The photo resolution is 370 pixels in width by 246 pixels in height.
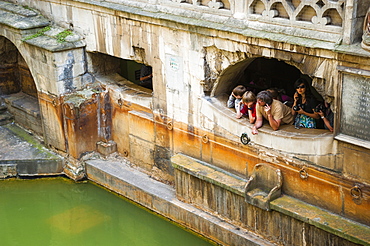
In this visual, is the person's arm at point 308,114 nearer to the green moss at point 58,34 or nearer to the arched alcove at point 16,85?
the green moss at point 58,34

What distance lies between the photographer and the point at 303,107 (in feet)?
25.8

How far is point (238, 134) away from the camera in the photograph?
8289 mm

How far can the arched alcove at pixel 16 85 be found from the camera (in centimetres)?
1201

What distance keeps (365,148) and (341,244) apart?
1146 millimetres

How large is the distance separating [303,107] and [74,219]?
13.4ft

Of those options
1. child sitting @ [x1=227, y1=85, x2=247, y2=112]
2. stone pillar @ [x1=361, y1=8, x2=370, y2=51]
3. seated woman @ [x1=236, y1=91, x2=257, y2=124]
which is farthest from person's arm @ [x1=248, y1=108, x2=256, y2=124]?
stone pillar @ [x1=361, y1=8, x2=370, y2=51]

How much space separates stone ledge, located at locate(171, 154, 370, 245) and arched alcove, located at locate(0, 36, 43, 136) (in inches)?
162

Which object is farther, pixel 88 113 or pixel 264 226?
pixel 88 113

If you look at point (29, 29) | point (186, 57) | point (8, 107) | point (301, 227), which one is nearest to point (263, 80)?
point (186, 57)

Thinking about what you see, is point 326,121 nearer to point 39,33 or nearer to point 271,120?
point 271,120

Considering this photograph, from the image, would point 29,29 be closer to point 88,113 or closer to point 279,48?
point 88,113

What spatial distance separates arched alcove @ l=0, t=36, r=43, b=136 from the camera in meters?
12.0

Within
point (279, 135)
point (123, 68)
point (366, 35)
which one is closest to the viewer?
point (366, 35)

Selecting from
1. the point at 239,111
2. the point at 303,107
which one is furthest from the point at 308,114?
the point at 239,111
